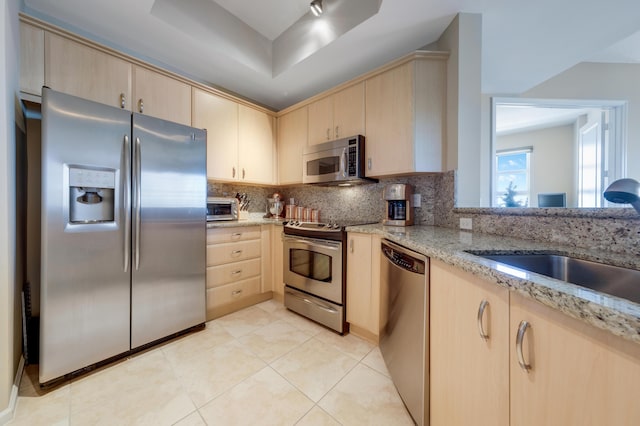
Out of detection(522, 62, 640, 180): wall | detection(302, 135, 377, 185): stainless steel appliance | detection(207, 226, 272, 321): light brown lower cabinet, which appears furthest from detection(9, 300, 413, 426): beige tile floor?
detection(522, 62, 640, 180): wall

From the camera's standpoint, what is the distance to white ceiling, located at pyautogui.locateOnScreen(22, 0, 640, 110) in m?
1.59

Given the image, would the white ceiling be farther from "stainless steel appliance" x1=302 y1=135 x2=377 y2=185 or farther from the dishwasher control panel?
the dishwasher control panel

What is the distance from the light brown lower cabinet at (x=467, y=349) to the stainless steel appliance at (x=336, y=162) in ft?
4.20

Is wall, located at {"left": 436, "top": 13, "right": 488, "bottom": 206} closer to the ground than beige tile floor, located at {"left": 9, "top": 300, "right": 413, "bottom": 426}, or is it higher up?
higher up

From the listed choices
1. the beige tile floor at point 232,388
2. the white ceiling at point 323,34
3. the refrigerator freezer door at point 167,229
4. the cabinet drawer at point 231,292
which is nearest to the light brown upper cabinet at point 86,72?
the white ceiling at point 323,34

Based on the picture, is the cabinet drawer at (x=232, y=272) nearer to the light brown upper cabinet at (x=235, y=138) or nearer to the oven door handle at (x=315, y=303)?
the oven door handle at (x=315, y=303)

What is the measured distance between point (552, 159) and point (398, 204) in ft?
15.0

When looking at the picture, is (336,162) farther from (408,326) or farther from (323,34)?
(408,326)

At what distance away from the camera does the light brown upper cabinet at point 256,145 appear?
2.54 meters

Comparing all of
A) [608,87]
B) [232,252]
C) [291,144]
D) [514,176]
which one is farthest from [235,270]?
[514,176]

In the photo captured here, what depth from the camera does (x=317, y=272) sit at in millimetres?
2049

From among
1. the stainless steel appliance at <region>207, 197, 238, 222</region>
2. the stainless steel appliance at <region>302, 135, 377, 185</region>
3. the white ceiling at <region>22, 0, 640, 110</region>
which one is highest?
the white ceiling at <region>22, 0, 640, 110</region>

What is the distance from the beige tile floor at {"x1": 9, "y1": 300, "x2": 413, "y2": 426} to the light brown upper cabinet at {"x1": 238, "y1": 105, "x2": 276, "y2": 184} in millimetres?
1696

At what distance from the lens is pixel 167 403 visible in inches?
48.0
